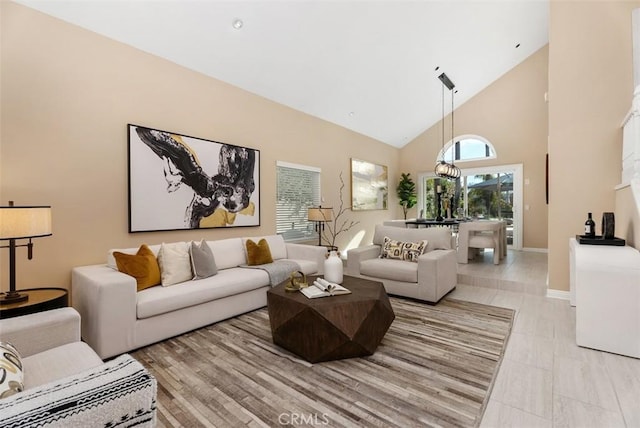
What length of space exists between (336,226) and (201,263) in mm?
3507

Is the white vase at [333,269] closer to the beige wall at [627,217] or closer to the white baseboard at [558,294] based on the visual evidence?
the beige wall at [627,217]

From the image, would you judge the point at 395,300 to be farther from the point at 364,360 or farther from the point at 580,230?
the point at 580,230

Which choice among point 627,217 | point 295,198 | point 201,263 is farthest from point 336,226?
point 627,217

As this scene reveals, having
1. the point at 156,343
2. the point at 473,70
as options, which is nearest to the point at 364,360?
the point at 156,343

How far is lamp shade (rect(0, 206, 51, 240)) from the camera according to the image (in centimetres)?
204

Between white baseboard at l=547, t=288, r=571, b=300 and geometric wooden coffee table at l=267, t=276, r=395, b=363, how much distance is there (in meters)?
2.66

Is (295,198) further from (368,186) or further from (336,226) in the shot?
(368,186)

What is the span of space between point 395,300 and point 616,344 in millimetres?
1967

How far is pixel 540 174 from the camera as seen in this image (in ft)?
21.8

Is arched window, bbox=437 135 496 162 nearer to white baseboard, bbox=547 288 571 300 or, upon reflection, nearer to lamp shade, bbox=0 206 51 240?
white baseboard, bbox=547 288 571 300

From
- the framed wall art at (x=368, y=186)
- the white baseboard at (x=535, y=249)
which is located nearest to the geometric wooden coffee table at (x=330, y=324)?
the framed wall art at (x=368, y=186)

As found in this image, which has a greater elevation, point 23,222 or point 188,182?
point 188,182

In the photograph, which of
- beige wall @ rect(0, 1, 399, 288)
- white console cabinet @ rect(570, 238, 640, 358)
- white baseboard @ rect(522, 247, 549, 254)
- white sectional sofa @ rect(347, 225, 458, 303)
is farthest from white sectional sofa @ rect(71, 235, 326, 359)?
white baseboard @ rect(522, 247, 549, 254)

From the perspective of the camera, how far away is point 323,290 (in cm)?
246
